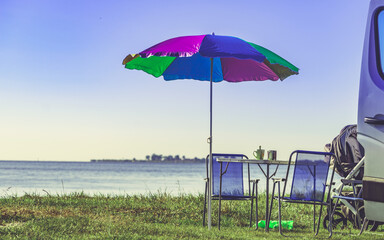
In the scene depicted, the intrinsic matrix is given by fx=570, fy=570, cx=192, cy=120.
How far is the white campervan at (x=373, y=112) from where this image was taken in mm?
5164

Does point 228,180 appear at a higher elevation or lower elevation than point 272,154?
lower

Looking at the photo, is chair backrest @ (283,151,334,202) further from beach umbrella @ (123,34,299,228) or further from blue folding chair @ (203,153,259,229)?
beach umbrella @ (123,34,299,228)

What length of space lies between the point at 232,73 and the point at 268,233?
276cm

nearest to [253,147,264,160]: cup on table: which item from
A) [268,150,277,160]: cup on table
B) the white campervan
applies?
[268,150,277,160]: cup on table

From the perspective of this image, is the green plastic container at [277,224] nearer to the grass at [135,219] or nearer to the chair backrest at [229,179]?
the grass at [135,219]

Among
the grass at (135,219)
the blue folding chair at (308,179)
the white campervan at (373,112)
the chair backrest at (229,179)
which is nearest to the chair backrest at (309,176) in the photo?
the blue folding chair at (308,179)

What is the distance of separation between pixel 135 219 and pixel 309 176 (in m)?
2.83

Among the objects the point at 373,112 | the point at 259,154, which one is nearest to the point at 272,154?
the point at 259,154

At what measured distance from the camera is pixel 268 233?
771 centimetres

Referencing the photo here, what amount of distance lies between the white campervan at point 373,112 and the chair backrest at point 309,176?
2.20m

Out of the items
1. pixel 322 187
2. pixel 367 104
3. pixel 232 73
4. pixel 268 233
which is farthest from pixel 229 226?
pixel 367 104

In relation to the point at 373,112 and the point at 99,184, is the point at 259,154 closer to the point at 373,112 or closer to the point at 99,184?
the point at 373,112

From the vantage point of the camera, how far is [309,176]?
299 inches

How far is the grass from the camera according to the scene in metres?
6.92
